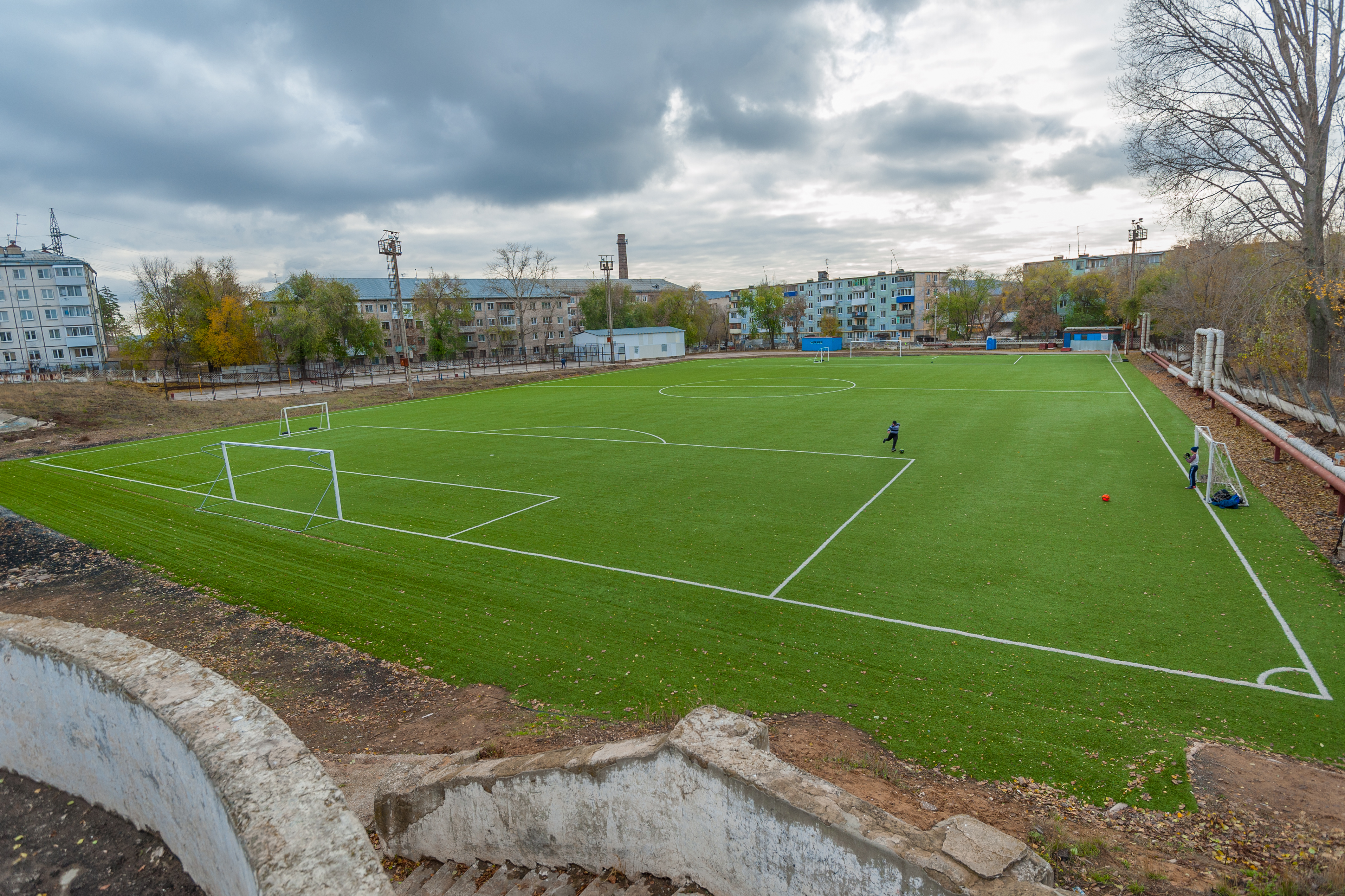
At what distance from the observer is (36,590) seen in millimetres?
13422

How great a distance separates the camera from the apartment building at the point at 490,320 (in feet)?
325

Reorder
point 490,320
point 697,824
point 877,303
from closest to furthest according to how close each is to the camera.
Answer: point 697,824, point 490,320, point 877,303

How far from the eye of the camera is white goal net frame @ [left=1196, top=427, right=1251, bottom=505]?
51.3 ft

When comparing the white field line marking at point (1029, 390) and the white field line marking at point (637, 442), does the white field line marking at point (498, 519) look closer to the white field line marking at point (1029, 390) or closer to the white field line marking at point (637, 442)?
the white field line marking at point (637, 442)

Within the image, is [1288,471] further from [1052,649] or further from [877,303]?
[877,303]

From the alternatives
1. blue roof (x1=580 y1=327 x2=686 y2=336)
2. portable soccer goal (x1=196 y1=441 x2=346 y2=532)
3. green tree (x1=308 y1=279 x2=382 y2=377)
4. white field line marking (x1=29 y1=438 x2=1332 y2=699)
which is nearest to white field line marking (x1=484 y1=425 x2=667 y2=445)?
portable soccer goal (x1=196 y1=441 x2=346 y2=532)

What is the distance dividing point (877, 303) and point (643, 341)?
68579 millimetres

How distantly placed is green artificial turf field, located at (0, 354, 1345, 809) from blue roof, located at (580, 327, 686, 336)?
57583mm

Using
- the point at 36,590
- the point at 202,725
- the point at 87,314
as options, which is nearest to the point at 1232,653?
the point at 202,725

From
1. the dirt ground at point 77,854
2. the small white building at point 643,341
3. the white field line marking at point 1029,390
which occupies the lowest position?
the dirt ground at point 77,854

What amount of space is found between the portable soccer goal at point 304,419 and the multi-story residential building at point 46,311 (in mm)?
66111

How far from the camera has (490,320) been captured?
367ft

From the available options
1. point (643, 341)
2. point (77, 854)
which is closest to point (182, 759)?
point (77, 854)

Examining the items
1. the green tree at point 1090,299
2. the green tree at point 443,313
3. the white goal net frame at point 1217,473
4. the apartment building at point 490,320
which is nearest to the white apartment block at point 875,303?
the green tree at point 1090,299
